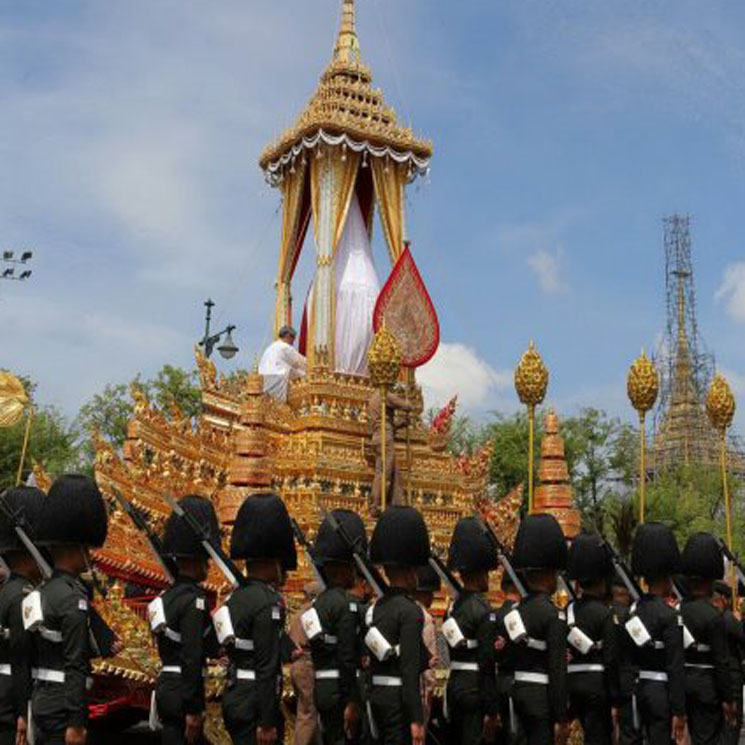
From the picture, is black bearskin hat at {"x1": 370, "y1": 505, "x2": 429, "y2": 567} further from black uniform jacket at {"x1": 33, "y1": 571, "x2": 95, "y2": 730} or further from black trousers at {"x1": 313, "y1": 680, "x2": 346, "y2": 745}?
black uniform jacket at {"x1": 33, "y1": 571, "x2": 95, "y2": 730}

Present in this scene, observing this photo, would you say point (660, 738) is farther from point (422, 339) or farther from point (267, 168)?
point (267, 168)

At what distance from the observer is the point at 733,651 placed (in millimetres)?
8703

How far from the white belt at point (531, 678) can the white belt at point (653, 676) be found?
3.51 ft

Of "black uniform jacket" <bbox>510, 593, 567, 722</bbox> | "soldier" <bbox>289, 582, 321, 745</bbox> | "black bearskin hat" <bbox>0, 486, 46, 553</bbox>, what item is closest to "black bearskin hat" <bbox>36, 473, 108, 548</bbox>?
"black bearskin hat" <bbox>0, 486, 46, 553</bbox>

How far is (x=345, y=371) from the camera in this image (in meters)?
16.1

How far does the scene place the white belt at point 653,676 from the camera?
23.9 ft

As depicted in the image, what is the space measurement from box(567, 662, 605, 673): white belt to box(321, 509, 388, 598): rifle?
1486 millimetres

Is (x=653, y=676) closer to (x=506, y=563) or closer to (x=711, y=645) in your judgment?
(x=711, y=645)

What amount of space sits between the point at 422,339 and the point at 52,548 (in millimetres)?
10418

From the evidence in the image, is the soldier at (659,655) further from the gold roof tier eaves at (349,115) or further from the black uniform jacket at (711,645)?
the gold roof tier eaves at (349,115)

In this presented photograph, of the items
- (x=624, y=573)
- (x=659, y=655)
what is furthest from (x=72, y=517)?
(x=624, y=573)

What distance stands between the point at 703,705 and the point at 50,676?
4.84 meters

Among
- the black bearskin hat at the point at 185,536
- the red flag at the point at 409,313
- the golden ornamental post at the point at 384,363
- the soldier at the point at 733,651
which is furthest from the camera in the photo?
the red flag at the point at 409,313

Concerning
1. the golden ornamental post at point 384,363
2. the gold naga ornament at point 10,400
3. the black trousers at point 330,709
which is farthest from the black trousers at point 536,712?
the gold naga ornament at point 10,400
